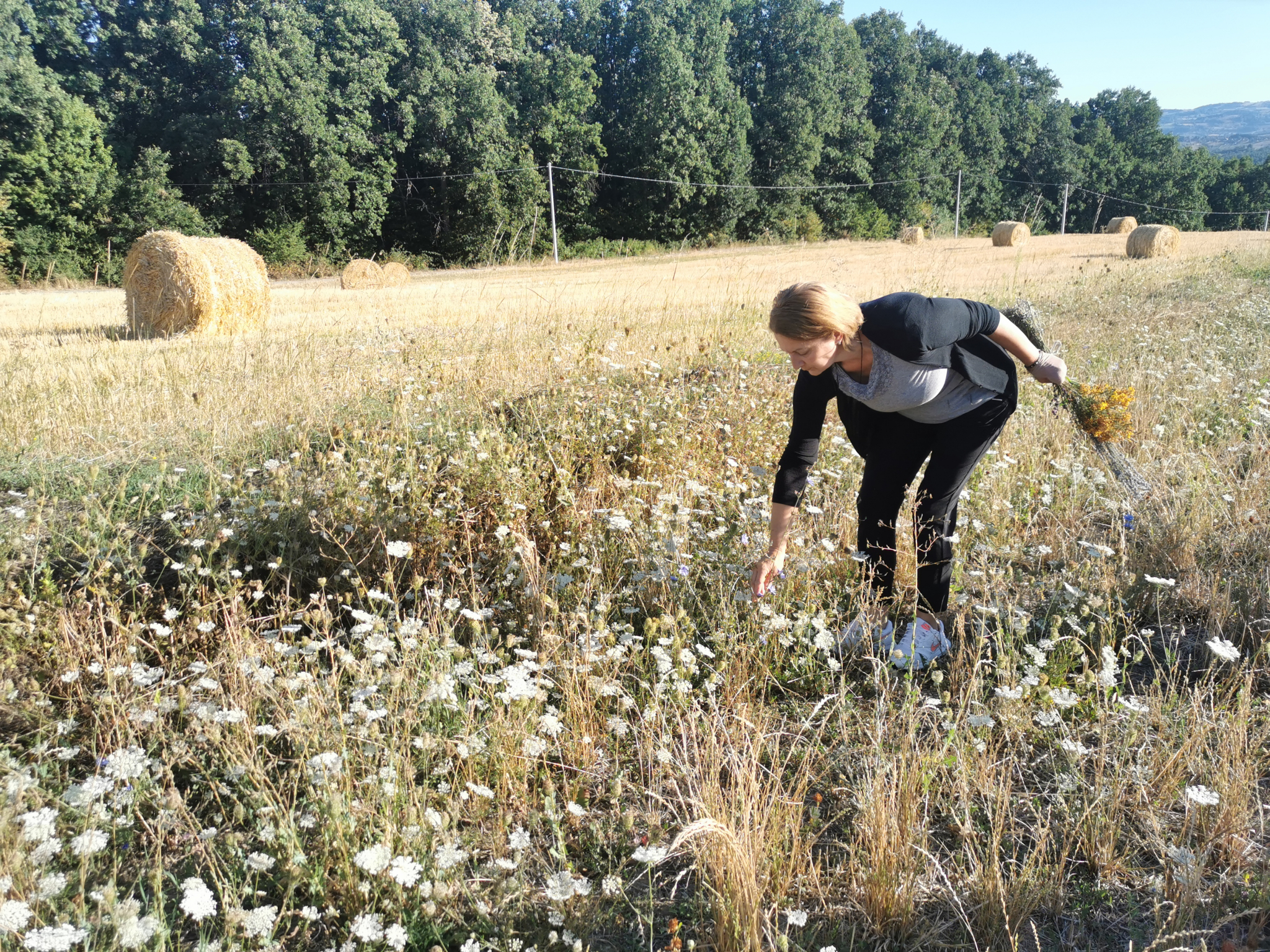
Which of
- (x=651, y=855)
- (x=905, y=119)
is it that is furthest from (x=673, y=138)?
(x=651, y=855)

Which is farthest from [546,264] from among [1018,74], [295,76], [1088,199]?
[1018,74]

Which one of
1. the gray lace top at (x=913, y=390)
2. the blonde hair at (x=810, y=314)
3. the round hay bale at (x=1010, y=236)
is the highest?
the round hay bale at (x=1010, y=236)

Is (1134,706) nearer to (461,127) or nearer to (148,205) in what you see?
(148,205)

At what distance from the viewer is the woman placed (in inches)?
121

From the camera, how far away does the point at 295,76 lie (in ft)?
101

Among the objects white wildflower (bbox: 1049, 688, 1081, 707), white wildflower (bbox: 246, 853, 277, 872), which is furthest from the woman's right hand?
white wildflower (bbox: 246, 853, 277, 872)

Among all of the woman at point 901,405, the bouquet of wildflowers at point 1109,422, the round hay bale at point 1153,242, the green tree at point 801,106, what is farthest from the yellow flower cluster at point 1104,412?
the green tree at point 801,106

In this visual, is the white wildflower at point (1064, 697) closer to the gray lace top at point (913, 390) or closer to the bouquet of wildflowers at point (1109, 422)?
the gray lace top at point (913, 390)

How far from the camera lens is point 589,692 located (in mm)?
2877

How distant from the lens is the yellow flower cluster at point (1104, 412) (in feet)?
15.8

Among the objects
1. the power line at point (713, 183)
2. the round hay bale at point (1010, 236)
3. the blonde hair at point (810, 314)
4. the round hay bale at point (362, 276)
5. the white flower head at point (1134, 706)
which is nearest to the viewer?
the white flower head at point (1134, 706)

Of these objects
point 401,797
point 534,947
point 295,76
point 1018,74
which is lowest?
point 534,947

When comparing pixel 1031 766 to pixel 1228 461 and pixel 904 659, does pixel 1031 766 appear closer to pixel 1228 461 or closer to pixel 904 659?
pixel 904 659

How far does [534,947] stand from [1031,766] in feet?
5.71
